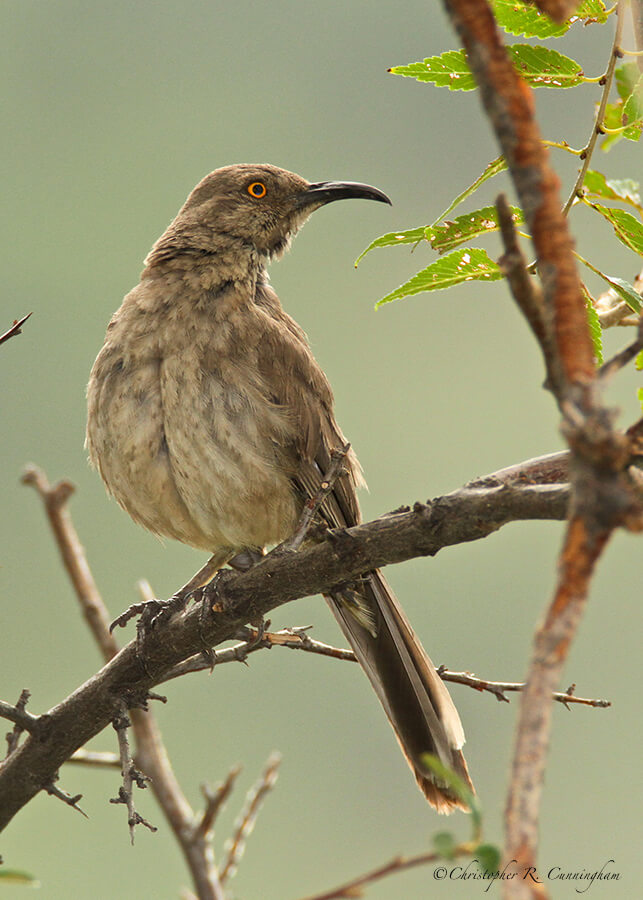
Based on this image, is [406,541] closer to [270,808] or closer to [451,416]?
[270,808]

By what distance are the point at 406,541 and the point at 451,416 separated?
33.5 m

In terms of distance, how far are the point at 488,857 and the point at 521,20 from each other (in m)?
2.08

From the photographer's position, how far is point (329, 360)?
38.7 meters

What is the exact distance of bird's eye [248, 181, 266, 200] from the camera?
19.1 feet

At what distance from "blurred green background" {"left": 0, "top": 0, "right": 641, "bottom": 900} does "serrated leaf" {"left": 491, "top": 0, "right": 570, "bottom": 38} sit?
37.4 feet

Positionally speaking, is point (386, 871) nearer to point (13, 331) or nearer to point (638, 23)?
point (638, 23)

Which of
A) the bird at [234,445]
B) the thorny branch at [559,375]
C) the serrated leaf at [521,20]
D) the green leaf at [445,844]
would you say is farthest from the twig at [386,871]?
the bird at [234,445]

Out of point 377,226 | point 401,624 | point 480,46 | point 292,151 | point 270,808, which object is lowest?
point 270,808

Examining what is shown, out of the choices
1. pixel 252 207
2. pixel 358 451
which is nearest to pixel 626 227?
pixel 252 207

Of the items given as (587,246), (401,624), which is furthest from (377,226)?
(401,624)

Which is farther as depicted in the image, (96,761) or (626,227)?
(96,761)

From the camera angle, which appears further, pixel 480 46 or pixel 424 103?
pixel 424 103

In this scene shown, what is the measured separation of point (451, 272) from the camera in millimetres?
2812

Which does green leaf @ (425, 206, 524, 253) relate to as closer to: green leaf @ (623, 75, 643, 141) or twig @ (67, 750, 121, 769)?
green leaf @ (623, 75, 643, 141)
